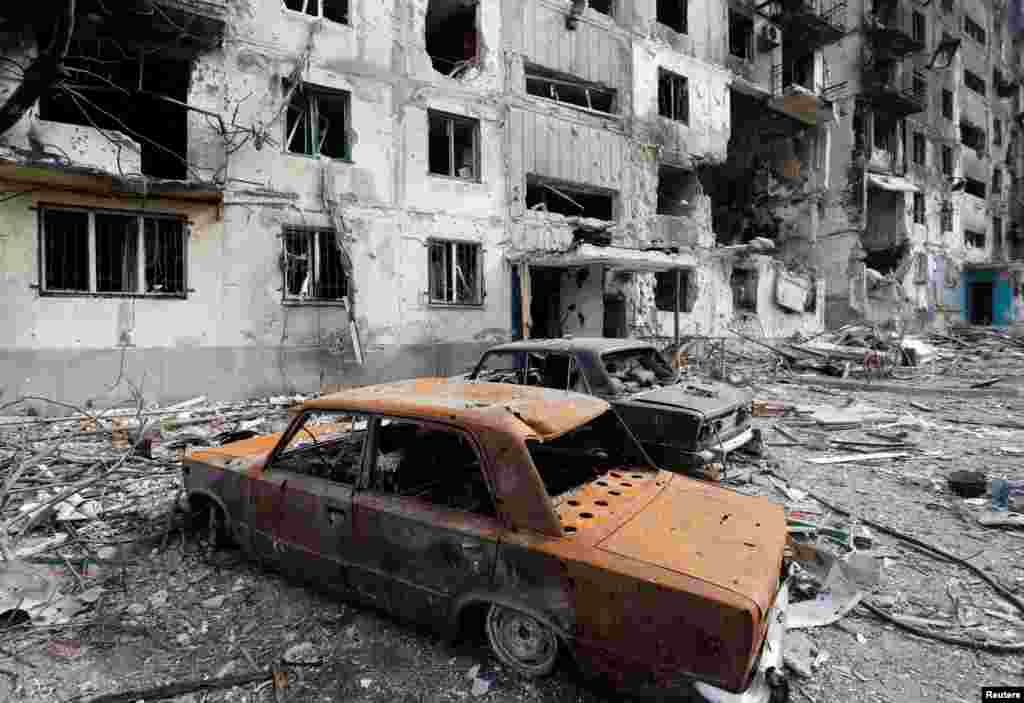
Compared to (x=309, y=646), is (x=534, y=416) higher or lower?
higher

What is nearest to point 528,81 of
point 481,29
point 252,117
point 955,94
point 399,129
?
point 481,29

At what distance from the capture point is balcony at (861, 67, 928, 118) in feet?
77.7

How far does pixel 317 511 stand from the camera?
118 inches

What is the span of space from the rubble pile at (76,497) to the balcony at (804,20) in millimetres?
23014

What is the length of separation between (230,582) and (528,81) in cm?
1462

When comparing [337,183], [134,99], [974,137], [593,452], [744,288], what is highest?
[974,137]

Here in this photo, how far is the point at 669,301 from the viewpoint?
1812 cm

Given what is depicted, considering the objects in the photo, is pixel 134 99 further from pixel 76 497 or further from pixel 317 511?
pixel 317 511

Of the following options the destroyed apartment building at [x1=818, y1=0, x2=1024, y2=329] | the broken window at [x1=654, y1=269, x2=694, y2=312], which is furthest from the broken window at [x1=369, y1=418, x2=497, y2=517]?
the destroyed apartment building at [x1=818, y1=0, x2=1024, y2=329]

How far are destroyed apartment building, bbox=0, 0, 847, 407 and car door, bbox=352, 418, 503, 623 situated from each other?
5.39 metres

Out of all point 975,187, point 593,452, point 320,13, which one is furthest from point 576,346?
point 975,187

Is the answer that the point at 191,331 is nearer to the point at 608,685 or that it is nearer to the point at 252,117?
the point at 252,117

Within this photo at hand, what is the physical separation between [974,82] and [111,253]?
45994 millimetres

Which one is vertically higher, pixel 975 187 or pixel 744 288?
pixel 975 187
